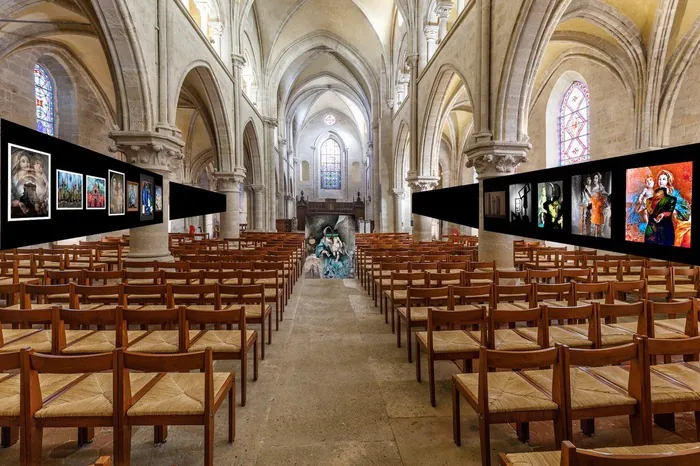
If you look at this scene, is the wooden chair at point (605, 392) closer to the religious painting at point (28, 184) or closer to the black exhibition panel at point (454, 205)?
the religious painting at point (28, 184)

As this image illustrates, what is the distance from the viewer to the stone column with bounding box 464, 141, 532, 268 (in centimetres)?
771

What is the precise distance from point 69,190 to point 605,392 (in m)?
5.50

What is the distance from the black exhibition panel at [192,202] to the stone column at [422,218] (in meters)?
7.73

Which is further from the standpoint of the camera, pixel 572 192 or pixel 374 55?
pixel 374 55

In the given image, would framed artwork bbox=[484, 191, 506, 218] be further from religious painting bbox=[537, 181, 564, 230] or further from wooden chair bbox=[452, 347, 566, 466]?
wooden chair bbox=[452, 347, 566, 466]

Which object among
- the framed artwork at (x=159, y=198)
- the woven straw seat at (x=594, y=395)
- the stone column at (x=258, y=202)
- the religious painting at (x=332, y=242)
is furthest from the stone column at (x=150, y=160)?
the religious painting at (x=332, y=242)

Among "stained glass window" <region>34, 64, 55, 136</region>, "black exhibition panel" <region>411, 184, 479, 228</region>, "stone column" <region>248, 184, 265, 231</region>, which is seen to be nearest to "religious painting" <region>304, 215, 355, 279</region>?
"stone column" <region>248, 184, 265, 231</region>

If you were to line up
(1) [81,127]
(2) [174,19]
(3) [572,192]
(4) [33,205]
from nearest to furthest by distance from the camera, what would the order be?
(4) [33,205]
(3) [572,192]
(2) [174,19]
(1) [81,127]

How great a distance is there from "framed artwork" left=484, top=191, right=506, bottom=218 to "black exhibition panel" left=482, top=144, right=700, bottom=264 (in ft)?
2.42

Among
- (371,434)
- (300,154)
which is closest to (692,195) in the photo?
(371,434)

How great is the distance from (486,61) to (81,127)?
1484cm

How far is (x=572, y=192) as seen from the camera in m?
4.45

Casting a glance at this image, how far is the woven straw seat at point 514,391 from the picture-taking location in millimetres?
2264

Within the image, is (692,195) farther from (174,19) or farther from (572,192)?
(174,19)
